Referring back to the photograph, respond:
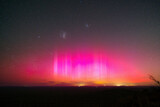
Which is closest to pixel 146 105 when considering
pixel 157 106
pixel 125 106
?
pixel 157 106

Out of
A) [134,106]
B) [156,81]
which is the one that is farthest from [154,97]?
[134,106]

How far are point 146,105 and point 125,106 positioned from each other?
3.17 meters

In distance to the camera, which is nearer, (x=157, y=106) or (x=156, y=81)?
(x=157, y=106)

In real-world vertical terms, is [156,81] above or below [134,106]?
above

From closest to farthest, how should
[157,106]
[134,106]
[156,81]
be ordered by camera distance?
[157,106], [134,106], [156,81]

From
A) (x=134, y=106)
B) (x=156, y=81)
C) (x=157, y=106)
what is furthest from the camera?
(x=156, y=81)

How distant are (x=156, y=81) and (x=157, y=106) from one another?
11.7ft

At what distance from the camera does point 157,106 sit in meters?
12.5

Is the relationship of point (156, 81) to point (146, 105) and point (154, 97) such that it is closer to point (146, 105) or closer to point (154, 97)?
point (154, 97)

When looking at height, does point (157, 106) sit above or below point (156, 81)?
below

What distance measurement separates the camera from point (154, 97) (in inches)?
629

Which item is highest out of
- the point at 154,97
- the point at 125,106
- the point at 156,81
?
the point at 156,81

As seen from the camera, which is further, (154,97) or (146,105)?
(154,97)

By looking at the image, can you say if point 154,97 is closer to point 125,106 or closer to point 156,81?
point 156,81
